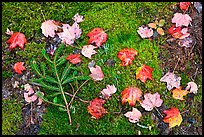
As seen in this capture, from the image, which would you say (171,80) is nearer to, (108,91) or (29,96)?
(108,91)

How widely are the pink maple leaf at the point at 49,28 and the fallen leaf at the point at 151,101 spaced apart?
111cm

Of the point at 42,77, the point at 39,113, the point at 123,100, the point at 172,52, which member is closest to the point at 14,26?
the point at 42,77

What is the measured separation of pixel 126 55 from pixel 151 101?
507mm

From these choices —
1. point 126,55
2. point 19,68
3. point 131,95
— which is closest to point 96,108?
point 131,95

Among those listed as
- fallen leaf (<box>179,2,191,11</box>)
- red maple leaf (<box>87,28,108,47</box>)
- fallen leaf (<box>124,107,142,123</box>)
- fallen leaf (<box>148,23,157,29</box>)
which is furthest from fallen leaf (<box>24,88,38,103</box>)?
fallen leaf (<box>179,2,191,11</box>)

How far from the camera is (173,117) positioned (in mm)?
3305

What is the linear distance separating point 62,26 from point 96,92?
81cm

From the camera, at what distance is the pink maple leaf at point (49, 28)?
3735mm

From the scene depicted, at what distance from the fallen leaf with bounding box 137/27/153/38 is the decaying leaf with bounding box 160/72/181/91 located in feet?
1.47

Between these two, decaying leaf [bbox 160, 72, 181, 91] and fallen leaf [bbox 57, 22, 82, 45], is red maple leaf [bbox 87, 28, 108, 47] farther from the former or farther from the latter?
decaying leaf [bbox 160, 72, 181, 91]

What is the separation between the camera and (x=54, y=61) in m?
3.49

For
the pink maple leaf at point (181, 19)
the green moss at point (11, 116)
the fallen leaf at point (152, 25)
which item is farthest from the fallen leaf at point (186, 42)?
the green moss at point (11, 116)

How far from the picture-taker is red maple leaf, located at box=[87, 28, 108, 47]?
11.9 feet

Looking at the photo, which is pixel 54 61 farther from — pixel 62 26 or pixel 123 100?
pixel 123 100
